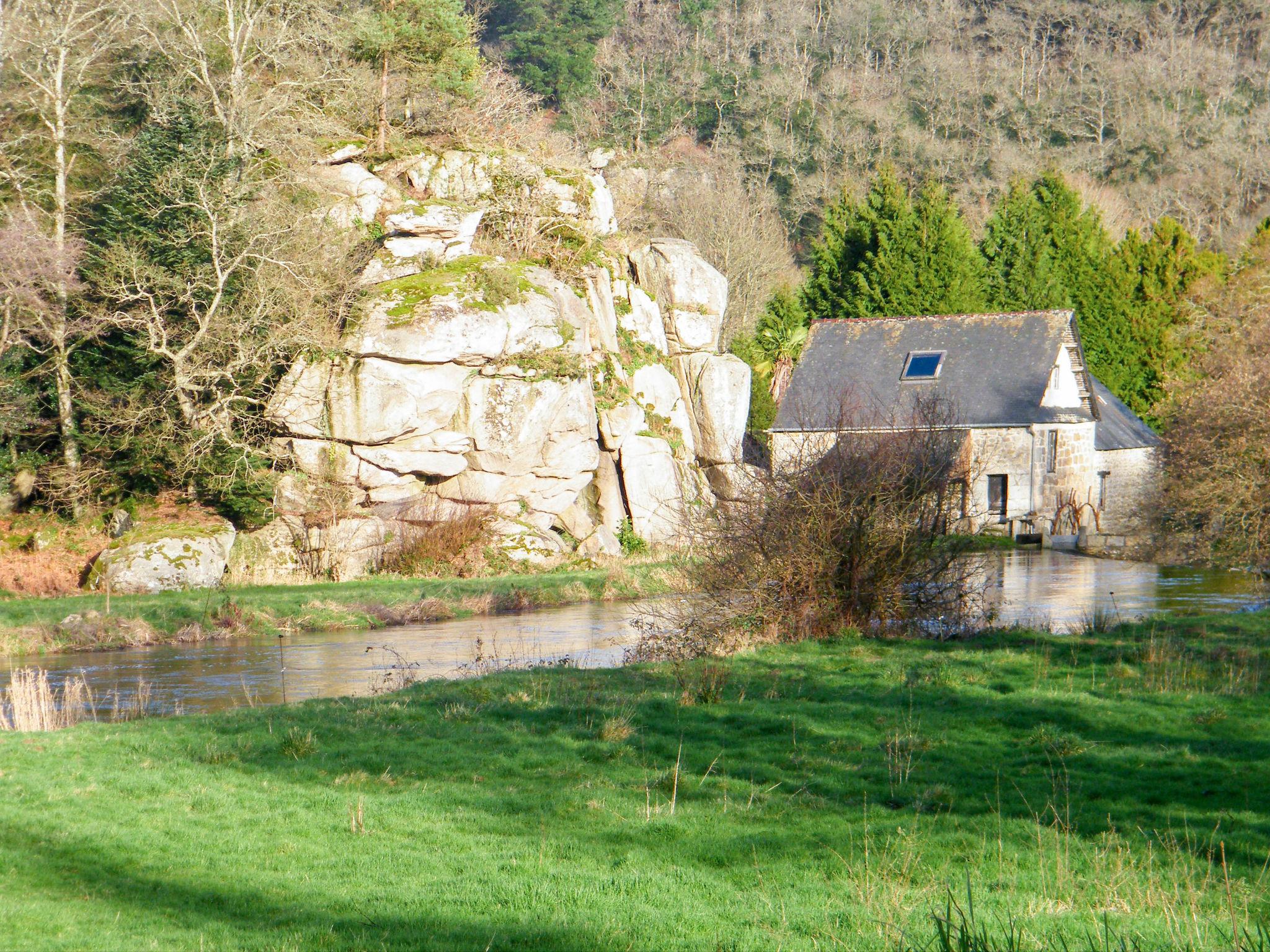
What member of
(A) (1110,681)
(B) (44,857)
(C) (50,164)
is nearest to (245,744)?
(B) (44,857)

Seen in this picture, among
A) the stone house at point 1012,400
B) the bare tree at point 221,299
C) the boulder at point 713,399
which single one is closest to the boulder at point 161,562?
the bare tree at point 221,299

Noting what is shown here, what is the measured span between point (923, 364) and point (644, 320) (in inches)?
362

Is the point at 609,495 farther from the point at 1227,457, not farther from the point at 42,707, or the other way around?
the point at 42,707

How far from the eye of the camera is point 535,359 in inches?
1216

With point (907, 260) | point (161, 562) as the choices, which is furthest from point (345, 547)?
point (907, 260)

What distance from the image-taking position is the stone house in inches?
1451

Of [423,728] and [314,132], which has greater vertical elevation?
[314,132]

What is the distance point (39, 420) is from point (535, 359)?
12059mm

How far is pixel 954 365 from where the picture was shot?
38438 mm

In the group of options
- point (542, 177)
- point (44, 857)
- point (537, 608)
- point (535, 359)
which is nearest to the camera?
point (44, 857)

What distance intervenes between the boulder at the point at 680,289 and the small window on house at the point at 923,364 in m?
6.37

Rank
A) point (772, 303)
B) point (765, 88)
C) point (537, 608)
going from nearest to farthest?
point (537, 608) < point (772, 303) < point (765, 88)

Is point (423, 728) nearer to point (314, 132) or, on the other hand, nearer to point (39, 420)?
point (39, 420)

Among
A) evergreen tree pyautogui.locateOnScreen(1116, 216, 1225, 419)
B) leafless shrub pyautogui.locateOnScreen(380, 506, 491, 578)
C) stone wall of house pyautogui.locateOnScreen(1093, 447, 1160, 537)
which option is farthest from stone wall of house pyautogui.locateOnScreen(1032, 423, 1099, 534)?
leafless shrub pyautogui.locateOnScreen(380, 506, 491, 578)
